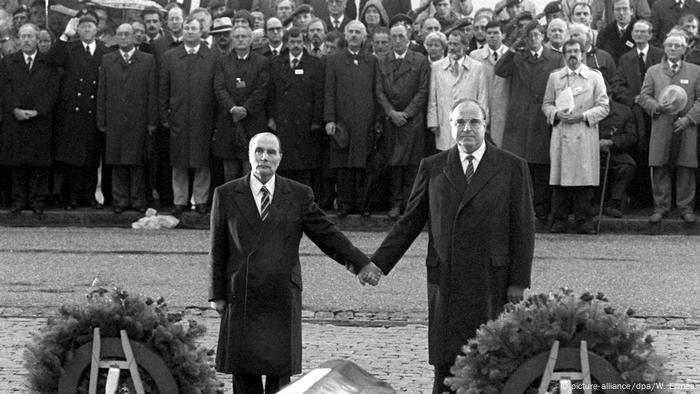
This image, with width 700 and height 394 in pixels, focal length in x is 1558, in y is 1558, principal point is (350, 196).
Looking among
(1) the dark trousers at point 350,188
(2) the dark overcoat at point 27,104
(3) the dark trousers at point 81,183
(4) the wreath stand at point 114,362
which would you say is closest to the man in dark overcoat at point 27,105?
(2) the dark overcoat at point 27,104

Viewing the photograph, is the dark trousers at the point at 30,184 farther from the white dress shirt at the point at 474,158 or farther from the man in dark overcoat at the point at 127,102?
the white dress shirt at the point at 474,158

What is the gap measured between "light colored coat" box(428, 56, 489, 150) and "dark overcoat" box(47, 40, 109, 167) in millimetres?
4383

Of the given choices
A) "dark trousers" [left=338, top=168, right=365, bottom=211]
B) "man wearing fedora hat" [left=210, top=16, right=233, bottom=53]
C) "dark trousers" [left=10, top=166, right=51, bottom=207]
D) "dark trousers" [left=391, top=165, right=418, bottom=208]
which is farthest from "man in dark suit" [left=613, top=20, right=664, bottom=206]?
"dark trousers" [left=10, top=166, right=51, bottom=207]

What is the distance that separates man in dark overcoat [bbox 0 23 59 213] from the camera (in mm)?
19828

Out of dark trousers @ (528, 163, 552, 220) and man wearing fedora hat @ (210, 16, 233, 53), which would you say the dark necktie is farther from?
man wearing fedora hat @ (210, 16, 233, 53)

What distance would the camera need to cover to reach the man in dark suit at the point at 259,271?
1006 cm

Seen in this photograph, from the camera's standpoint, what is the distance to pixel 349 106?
19.4 m

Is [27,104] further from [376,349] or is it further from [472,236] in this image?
[472,236]

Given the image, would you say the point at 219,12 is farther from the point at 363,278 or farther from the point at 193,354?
the point at 193,354

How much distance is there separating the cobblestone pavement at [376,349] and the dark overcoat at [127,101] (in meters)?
6.04

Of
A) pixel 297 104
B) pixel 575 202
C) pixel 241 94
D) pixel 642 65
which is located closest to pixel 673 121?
pixel 642 65

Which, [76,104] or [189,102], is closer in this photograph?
[189,102]

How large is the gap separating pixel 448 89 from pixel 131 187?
4338 mm

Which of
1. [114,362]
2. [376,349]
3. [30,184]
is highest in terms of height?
[114,362]
